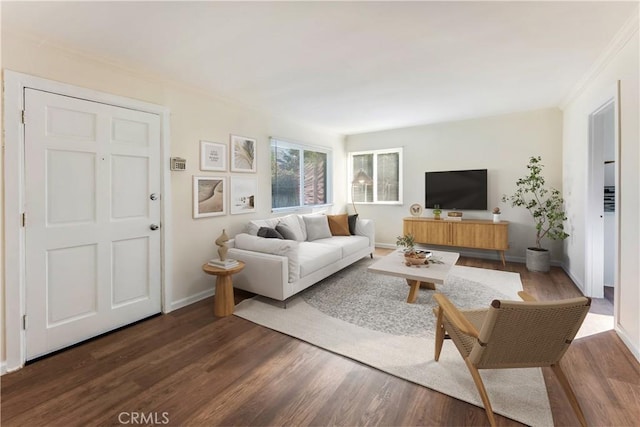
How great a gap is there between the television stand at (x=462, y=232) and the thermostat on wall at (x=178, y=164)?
3.85 m

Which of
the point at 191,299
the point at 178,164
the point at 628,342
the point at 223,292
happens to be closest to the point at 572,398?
the point at 628,342

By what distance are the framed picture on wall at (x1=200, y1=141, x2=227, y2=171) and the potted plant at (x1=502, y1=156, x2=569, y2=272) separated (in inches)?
177

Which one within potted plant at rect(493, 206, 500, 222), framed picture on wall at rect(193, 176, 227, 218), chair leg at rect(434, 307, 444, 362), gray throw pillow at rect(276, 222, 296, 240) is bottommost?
chair leg at rect(434, 307, 444, 362)

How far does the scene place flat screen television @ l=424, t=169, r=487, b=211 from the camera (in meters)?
5.04

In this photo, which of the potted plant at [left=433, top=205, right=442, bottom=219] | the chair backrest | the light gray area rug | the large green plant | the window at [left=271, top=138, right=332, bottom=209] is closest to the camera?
the chair backrest

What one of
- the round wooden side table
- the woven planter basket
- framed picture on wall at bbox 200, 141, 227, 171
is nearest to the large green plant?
the woven planter basket

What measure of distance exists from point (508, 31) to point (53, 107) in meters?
3.53

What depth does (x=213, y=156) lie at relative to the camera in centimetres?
351

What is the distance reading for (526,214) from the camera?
15.6 ft

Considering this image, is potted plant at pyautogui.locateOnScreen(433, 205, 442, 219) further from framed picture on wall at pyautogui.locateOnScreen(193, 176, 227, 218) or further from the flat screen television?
framed picture on wall at pyautogui.locateOnScreen(193, 176, 227, 218)

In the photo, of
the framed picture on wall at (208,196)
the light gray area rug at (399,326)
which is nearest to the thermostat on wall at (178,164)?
the framed picture on wall at (208,196)

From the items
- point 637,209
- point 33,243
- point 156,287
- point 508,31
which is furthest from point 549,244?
point 33,243

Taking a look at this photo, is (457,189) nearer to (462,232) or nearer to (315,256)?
(462,232)

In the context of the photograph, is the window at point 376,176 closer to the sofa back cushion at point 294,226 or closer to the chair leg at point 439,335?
the sofa back cushion at point 294,226
